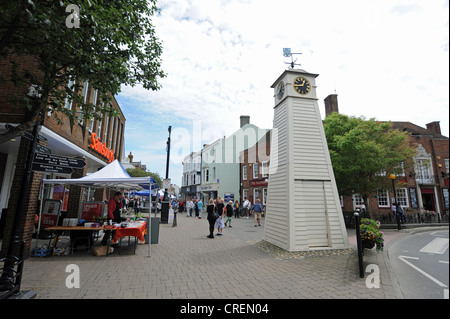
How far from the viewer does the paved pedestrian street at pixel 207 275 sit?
14.2 feet

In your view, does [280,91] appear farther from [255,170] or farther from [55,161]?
[255,170]

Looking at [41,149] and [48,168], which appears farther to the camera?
[48,168]

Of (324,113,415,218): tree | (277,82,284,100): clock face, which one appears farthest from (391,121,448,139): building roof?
(277,82,284,100): clock face

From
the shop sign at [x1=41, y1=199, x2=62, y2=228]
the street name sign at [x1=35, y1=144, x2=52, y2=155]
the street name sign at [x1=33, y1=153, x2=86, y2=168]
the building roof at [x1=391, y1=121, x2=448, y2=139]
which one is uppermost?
the building roof at [x1=391, y1=121, x2=448, y2=139]

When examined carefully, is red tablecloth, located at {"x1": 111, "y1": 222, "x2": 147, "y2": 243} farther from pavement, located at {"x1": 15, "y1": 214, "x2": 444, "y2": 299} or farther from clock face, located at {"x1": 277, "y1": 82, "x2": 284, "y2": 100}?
clock face, located at {"x1": 277, "y1": 82, "x2": 284, "y2": 100}

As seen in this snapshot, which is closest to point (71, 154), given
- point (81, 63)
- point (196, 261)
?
point (81, 63)

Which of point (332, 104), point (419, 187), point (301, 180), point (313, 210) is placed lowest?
point (313, 210)

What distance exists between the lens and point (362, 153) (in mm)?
13430

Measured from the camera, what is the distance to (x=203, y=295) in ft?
14.0

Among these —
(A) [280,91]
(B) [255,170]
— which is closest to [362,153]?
(A) [280,91]

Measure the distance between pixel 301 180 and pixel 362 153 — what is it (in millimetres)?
7937

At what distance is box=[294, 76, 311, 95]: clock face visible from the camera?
8.68 metres

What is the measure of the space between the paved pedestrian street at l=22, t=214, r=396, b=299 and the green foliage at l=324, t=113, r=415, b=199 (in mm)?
7735
